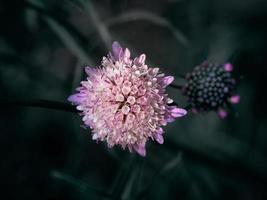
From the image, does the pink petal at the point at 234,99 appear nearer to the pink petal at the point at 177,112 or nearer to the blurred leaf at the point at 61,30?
the pink petal at the point at 177,112

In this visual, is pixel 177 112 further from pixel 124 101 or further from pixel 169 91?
pixel 169 91

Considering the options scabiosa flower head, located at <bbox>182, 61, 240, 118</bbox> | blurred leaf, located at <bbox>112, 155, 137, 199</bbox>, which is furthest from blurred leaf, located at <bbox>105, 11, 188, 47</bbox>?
blurred leaf, located at <bbox>112, 155, 137, 199</bbox>

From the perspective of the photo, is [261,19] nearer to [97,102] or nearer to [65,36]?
[65,36]

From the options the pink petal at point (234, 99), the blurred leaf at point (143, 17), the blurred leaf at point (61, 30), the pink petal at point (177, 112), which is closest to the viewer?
the pink petal at point (177, 112)

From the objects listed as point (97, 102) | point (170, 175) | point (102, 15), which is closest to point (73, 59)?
point (102, 15)

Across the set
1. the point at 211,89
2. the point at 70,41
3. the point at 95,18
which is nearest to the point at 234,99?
the point at 211,89

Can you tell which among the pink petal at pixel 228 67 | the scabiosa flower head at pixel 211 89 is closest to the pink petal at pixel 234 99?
the scabiosa flower head at pixel 211 89
